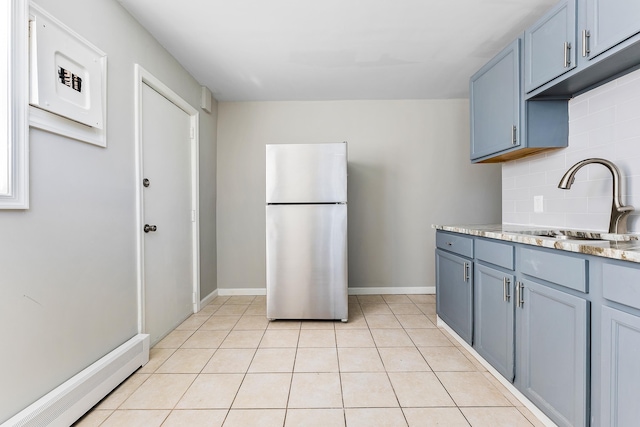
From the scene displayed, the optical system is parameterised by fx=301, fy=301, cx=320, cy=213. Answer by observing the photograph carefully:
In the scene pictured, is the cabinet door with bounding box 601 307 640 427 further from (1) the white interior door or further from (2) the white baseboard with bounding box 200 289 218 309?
(2) the white baseboard with bounding box 200 289 218 309

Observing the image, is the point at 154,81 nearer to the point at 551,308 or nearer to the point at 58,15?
the point at 58,15

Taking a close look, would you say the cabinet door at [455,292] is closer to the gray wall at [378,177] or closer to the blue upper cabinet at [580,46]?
the gray wall at [378,177]

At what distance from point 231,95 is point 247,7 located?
5.09 feet

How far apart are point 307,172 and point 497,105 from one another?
1.53 meters

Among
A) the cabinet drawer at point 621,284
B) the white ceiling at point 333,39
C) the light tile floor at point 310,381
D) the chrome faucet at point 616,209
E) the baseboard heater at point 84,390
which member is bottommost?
the light tile floor at point 310,381

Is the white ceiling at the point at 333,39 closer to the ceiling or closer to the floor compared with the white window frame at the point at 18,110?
closer to the ceiling

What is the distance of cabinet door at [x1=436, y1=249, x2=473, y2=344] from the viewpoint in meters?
2.02

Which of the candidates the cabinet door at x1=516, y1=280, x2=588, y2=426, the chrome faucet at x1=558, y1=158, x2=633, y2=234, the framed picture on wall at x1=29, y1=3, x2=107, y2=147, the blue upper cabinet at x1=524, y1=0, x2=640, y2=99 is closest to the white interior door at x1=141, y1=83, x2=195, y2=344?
the framed picture on wall at x1=29, y1=3, x2=107, y2=147

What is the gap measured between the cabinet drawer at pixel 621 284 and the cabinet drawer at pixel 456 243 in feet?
2.99

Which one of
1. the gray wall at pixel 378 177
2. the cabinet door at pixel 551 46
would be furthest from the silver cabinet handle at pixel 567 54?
the gray wall at pixel 378 177

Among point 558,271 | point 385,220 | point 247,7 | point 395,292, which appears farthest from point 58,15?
point 395,292

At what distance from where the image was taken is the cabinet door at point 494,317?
1606 millimetres

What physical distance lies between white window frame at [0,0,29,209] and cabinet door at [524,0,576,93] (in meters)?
2.51

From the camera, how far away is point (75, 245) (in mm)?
1493
